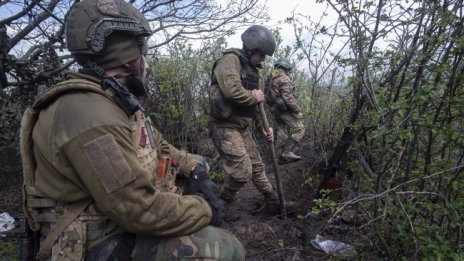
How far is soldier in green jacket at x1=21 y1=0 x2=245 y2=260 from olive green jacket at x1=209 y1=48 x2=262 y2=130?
1963 mm

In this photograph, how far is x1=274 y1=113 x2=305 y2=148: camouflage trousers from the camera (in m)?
6.89

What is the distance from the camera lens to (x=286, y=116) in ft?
22.7

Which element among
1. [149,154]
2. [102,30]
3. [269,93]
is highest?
[102,30]

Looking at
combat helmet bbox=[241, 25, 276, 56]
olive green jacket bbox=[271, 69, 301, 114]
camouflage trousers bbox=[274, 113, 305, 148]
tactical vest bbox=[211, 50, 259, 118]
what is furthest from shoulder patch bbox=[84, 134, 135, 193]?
camouflage trousers bbox=[274, 113, 305, 148]

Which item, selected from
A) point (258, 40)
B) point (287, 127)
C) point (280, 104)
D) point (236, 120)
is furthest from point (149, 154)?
point (287, 127)

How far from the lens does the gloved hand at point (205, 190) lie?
7.14 feet

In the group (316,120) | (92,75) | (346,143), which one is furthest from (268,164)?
(92,75)

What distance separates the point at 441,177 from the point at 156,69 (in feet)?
14.3

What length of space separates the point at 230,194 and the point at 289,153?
251 centimetres

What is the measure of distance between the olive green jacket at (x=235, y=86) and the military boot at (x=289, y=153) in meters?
2.47

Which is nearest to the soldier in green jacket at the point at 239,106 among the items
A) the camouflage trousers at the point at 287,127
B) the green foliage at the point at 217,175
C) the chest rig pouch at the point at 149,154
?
the green foliage at the point at 217,175

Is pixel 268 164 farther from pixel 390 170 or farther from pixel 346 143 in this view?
pixel 390 170

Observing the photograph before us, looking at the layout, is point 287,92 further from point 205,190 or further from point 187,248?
point 187,248

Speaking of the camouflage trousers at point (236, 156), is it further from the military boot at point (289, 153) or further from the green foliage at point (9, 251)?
the military boot at point (289, 153)
